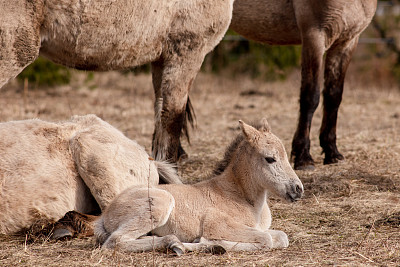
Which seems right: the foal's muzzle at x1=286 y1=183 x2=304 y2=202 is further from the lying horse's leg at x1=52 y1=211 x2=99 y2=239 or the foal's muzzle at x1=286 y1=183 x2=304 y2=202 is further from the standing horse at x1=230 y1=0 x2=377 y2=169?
the standing horse at x1=230 y1=0 x2=377 y2=169

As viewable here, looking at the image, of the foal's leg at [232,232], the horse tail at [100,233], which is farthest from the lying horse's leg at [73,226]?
the foal's leg at [232,232]

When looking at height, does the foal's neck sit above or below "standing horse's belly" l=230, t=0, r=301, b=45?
below

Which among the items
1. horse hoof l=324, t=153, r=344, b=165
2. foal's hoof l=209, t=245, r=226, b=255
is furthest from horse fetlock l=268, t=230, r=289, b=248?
horse hoof l=324, t=153, r=344, b=165

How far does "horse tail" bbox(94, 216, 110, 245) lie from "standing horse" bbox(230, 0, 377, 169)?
3.23 m

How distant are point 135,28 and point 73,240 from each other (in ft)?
6.38

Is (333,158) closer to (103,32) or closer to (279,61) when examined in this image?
(103,32)

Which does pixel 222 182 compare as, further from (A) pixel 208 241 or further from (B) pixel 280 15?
(B) pixel 280 15

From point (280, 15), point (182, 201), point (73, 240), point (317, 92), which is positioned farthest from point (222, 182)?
point (280, 15)

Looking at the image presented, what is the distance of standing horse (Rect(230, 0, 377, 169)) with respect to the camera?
653 cm

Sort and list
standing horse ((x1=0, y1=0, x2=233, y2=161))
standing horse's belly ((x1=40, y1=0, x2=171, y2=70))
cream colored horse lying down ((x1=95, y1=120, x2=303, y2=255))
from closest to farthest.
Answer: cream colored horse lying down ((x1=95, y1=120, x2=303, y2=255)) → standing horse ((x1=0, y1=0, x2=233, y2=161)) → standing horse's belly ((x1=40, y1=0, x2=171, y2=70))

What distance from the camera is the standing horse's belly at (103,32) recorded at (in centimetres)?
476

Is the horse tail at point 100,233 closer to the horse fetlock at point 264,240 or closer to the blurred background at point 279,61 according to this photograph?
the horse fetlock at point 264,240

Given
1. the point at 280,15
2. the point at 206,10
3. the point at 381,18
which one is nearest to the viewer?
the point at 206,10

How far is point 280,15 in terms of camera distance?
7.02 meters
